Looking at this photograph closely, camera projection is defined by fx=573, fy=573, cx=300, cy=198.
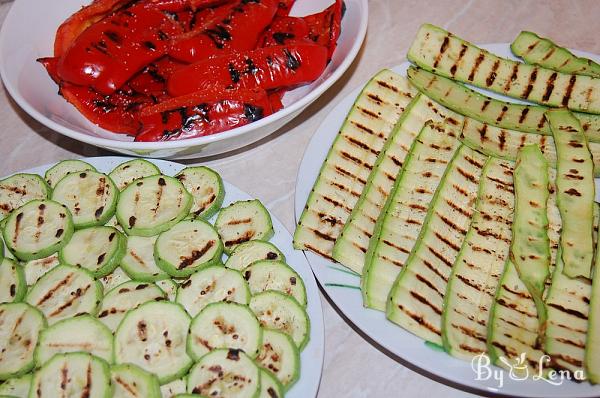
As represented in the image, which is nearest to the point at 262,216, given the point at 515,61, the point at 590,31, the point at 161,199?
the point at 161,199

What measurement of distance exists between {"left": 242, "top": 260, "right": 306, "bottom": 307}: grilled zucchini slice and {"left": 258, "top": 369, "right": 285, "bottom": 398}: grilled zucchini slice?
0.36m

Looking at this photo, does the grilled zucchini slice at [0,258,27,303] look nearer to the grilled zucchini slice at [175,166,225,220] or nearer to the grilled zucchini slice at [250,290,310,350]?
the grilled zucchini slice at [175,166,225,220]

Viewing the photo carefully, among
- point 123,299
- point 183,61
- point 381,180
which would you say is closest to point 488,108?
point 381,180

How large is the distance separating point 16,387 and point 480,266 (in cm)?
181

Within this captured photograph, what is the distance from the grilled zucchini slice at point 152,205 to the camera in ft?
8.01

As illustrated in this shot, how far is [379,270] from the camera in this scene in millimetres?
2275

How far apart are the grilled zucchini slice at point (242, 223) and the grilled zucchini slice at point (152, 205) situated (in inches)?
6.8

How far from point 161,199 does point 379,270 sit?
1.00 meters

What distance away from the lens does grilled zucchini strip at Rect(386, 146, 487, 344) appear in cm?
216

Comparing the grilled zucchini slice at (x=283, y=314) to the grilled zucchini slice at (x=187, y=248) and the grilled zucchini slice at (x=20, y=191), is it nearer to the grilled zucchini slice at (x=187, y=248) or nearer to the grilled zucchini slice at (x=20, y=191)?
the grilled zucchini slice at (x=187, y=248)

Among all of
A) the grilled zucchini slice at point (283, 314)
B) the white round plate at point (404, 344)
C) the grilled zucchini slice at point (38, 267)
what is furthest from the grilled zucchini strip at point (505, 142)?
the grilled zucchini slice at point (38, 267)

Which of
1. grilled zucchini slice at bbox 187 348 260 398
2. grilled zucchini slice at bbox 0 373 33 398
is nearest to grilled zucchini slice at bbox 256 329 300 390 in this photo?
grilled zucchini slice at bbox 187 348 260 398

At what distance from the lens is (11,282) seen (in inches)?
91.8

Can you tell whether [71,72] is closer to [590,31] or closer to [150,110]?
[150,110]
